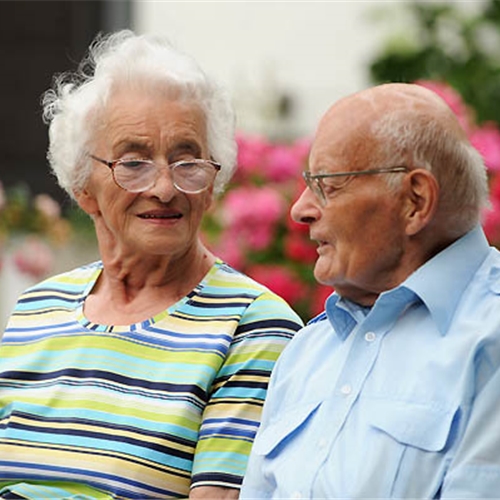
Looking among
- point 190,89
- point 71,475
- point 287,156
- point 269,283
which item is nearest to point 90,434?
point 71,475

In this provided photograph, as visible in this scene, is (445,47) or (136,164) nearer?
(136,164)

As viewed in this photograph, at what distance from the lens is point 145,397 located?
11.6ft

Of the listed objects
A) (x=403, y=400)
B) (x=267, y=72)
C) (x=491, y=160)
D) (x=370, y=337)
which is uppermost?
(x=267, y=72)

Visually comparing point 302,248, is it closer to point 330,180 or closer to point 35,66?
point 330,180

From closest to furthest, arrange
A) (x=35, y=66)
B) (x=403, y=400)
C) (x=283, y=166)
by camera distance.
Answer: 1. (x=403, y=400)
2. (x=283, y=166)
3. (x=35, y=66)

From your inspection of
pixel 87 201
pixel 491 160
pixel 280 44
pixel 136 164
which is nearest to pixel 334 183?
pixel 136 164

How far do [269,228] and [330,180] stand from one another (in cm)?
321

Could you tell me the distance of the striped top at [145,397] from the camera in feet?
11.4

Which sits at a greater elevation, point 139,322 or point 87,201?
point 87,201

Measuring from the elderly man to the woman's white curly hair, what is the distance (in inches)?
26.8

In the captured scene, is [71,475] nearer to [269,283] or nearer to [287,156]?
[269,283]

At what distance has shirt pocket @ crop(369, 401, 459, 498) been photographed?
9.45 feet

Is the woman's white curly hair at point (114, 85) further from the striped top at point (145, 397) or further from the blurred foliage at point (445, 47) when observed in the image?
the blurred foliage at point (445, 47)

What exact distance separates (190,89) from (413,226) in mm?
929
